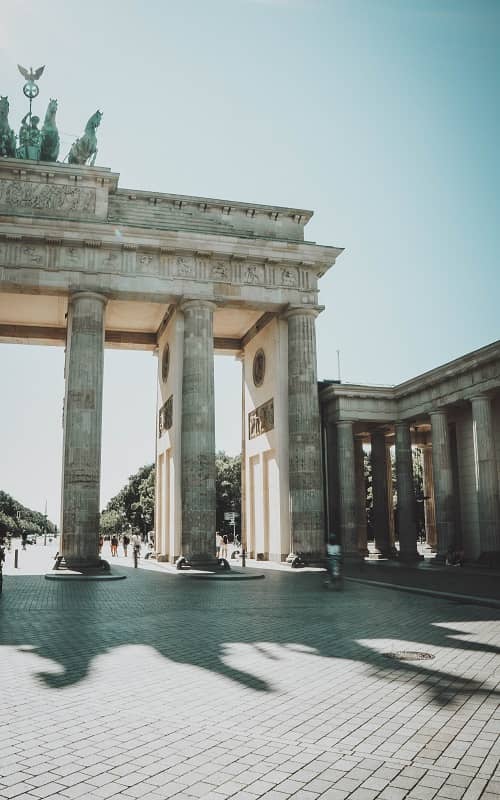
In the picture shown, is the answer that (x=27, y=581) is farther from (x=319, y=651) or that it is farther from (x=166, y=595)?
(x=319, y=651)

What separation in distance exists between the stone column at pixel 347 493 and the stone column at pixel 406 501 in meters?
2.94

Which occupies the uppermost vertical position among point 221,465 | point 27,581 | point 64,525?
point 221,465

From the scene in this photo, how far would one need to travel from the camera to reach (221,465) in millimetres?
81875

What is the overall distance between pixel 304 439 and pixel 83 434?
463 inches

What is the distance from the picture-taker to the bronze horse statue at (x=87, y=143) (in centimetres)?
3519

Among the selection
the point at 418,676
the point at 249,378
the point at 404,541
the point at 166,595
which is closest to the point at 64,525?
the point at 166,595

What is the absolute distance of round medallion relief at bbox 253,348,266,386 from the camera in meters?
39.8

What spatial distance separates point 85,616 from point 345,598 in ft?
24.8

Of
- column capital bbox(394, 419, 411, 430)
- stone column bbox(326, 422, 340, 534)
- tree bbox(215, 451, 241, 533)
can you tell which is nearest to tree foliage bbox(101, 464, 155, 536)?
tree bbox(215, 451, 241, 533)

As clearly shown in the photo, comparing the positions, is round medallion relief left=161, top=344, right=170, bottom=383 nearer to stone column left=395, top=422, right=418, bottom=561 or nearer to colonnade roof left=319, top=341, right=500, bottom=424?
colonnade roof left=319, top=341, right=500, bottom=424

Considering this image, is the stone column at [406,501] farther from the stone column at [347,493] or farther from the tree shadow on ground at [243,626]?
the tree shadow on ground at [243,626]

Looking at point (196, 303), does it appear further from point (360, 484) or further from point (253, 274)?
point (360, 484)

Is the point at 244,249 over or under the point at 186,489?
over

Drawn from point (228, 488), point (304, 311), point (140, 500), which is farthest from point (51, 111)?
point (140, 500)
